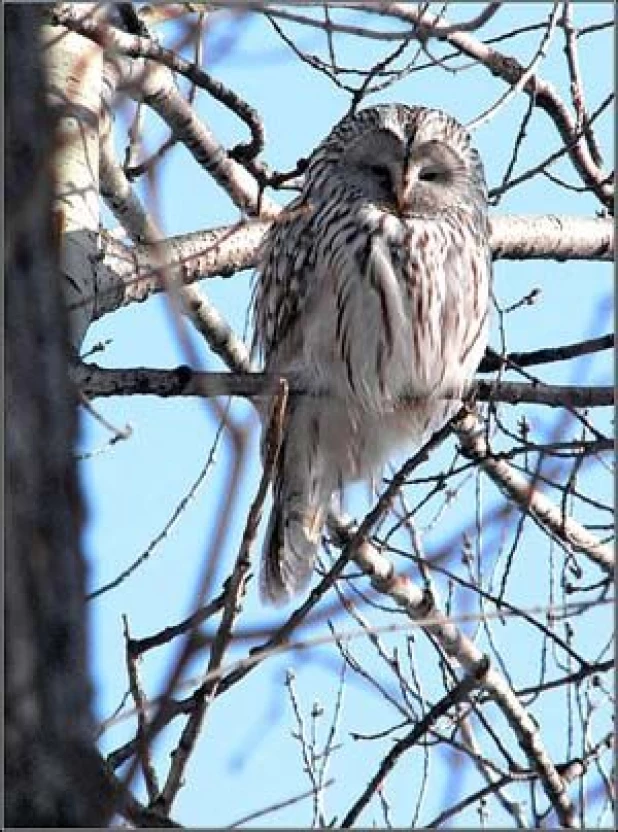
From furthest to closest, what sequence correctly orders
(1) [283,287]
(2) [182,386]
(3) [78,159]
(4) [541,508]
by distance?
(1) [283,287], (4) [541,508], (3) [78,159], (2) [182,386]

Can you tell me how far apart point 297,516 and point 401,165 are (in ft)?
3.68

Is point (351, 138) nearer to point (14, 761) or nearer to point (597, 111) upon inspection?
point (597, 111)

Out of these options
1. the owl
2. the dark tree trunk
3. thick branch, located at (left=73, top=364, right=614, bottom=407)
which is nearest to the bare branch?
the owl

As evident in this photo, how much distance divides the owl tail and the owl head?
69 centimetres

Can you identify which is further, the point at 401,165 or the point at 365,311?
the point at 401,165

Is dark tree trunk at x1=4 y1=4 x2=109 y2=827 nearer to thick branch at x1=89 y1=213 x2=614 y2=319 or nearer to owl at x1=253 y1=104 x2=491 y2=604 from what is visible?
thick branch at x1=89 y1=213 x2=614 y2=319

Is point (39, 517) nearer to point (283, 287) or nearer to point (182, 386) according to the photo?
point (182, 386)

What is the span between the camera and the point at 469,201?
17.1 feet

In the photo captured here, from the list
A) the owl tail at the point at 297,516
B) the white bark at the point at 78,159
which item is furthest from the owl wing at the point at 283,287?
the white bark at the point at 78,159

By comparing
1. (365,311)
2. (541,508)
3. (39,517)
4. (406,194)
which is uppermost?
(406,194)

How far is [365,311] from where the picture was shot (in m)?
4.77

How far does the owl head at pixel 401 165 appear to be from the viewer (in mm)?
5133

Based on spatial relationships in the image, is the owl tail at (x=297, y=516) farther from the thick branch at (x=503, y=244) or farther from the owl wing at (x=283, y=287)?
the thick branch at (x=503, y=244)

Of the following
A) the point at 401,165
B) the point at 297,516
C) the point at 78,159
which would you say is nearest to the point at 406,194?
the point at 401,165
